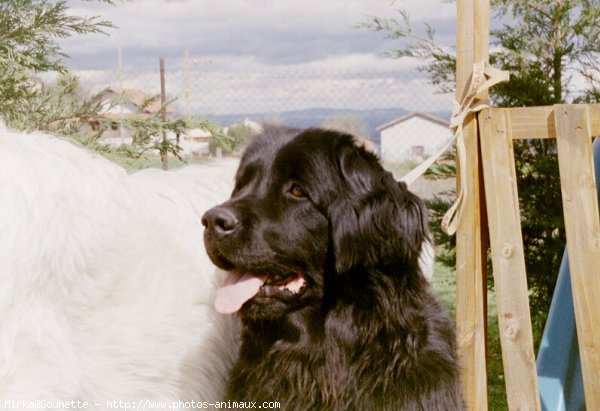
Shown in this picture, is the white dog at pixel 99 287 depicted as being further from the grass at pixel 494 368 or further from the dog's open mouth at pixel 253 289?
the grass at pixel 494 368

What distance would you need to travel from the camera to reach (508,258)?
3.00 meters

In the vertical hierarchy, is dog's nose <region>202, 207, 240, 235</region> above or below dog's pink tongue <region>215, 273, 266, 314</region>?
above

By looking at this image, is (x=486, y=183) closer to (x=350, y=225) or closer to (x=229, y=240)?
(x=350, y=225)

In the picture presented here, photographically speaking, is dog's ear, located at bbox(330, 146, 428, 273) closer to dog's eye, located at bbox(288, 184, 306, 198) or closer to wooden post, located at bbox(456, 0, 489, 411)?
dog's eye, located at bbox(288, 184, 306, 198)

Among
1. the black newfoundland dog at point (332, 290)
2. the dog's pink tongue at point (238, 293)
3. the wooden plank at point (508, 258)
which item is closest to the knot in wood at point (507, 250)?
the wooden plank at point (508, 258)

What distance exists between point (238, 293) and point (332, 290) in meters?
0.33

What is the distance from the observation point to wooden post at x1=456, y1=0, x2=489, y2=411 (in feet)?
9.73

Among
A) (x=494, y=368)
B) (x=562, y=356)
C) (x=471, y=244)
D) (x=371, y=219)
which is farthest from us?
(x=494, y=368)

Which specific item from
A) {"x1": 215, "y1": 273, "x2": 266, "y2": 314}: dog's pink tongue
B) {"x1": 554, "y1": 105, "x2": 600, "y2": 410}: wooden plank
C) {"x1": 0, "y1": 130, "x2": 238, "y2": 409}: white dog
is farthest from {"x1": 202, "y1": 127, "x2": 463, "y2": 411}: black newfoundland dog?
{"x1": 554, "y1": 105, "x2": 600, "y2": 410}: wooden plank

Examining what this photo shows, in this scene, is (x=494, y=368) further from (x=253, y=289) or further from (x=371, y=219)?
(x=253, y=289)

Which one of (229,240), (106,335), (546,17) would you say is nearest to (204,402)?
(106,335)

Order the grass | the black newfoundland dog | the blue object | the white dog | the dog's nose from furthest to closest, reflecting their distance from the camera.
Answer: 1. the grass
2. the blue object
3. the black newfoundland dog
4. the dog's nose
5. the white dog

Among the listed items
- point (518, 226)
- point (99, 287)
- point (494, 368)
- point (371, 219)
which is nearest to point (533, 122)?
point (518, 226)

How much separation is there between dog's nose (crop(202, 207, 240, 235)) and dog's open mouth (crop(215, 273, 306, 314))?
0.66ft
